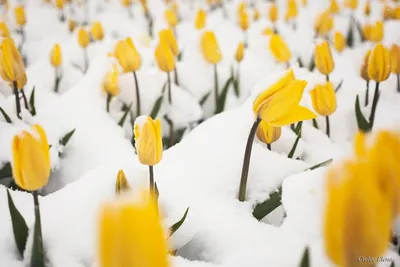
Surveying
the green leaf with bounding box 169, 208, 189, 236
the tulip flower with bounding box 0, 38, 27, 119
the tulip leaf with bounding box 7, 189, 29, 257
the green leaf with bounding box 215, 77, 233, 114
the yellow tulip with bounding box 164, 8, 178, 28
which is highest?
the tulip flower with bounding box 0, 38, 27, 119

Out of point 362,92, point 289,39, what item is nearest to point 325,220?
point 362,92

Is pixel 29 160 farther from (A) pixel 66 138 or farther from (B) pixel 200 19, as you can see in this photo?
(B) pixel 200 19

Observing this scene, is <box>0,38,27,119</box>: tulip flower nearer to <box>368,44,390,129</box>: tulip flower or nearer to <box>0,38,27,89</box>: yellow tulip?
<box>0,38,27,89</box>: yellow tulip

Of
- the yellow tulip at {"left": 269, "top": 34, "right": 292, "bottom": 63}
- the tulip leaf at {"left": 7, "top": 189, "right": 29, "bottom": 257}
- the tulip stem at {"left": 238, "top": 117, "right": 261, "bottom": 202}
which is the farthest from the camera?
the yellow tulip at {"left": 269, "top": 34, "right": 292, "bottom": 63}

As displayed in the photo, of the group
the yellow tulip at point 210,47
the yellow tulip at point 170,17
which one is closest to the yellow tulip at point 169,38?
the yellow tulip at point 210,47

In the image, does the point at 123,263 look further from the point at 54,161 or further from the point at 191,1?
the point at 191,1

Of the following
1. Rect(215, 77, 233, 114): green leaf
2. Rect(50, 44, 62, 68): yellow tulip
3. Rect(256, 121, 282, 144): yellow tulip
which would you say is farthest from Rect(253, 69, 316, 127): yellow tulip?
Rect(50, 44, 62, 68): yellow tulip

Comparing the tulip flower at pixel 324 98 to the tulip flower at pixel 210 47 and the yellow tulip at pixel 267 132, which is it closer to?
the yellow tulip at pixel 267 132

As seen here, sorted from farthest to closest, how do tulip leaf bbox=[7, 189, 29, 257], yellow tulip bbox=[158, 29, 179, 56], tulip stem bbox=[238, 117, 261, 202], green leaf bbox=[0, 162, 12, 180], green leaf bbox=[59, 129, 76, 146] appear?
1. yellow tulip bbox=[158, 29, 179, 56]
2. green leaf bbox=[59, 129, 76, 146]
3. green leaf bbox=[0, 162, 12, 180]
4. tulip stem bbox=[238, 117, 261, 202]
5. tulip leaf bbox=[7, 189, 29, 257]
